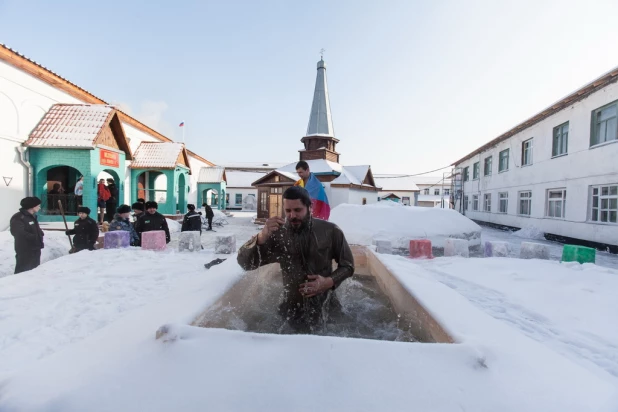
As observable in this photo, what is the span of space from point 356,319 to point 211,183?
80.9 ft

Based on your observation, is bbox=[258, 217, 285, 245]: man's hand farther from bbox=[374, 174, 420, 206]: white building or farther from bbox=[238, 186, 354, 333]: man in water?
bbox=[374, 174, 420, 206]: white building

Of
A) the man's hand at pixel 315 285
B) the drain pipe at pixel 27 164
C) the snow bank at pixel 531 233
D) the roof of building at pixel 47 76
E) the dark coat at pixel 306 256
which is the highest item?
the roof of building at pixel 47 76

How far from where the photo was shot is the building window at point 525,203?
1493cm

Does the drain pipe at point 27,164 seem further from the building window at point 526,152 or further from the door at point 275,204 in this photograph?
the building window at point 526,152

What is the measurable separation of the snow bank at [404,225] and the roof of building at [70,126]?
28.7ft

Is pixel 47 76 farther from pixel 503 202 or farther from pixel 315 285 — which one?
pixel 503 202

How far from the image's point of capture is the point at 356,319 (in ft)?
11.3

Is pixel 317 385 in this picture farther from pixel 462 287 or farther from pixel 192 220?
pixel 192 220

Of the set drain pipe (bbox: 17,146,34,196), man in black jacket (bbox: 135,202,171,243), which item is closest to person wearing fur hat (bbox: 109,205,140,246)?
man in black jacket (bbox: 135,202,171,243)

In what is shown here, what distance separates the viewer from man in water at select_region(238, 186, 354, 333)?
2.47 metres

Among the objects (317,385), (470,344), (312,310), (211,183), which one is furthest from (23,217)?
(211,183)

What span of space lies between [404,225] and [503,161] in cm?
1277

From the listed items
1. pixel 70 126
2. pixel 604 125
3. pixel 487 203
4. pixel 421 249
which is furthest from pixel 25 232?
pixel 487 203

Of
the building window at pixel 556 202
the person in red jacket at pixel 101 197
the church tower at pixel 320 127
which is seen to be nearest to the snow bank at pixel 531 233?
the building window at pixel 556 202
